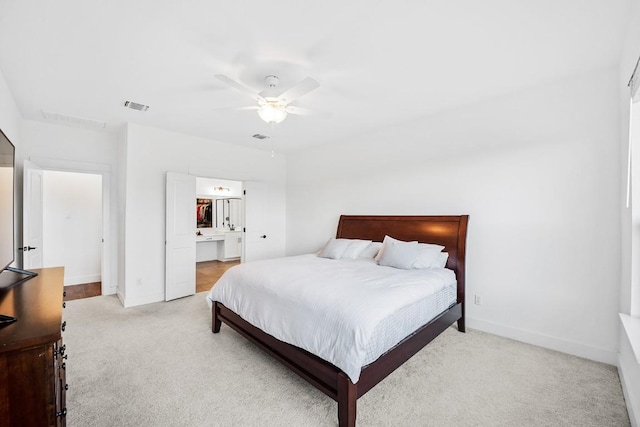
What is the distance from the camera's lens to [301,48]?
225 centimetres

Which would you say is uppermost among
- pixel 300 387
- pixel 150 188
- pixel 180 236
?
pixel 150 188

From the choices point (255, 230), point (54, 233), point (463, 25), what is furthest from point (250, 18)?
point (54, 233)

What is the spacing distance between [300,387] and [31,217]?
4.05 meters

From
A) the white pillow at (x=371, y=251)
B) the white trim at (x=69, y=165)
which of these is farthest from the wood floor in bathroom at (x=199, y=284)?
the white pillow at (x=371, y=251)

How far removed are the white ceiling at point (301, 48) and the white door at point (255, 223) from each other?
7.34 feet

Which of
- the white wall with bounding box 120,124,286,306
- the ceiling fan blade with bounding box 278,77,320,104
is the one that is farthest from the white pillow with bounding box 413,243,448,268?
the white wall with bounding box 120,124,286,306

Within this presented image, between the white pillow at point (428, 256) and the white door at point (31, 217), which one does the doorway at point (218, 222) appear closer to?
the white door at point (31, 217)

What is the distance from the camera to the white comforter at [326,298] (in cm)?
189

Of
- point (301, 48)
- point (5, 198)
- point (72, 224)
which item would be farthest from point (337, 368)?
point (72, 224)

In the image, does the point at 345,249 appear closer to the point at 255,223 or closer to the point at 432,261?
the point at 432,261

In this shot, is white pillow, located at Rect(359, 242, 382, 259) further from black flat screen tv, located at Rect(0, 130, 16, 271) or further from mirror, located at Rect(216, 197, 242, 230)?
mirror, located at Rect(216, 197, 242, 230)

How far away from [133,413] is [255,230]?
3789 mm

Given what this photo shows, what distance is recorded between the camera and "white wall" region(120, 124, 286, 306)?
413 cm

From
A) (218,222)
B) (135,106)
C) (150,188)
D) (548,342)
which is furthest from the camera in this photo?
(218,222)
